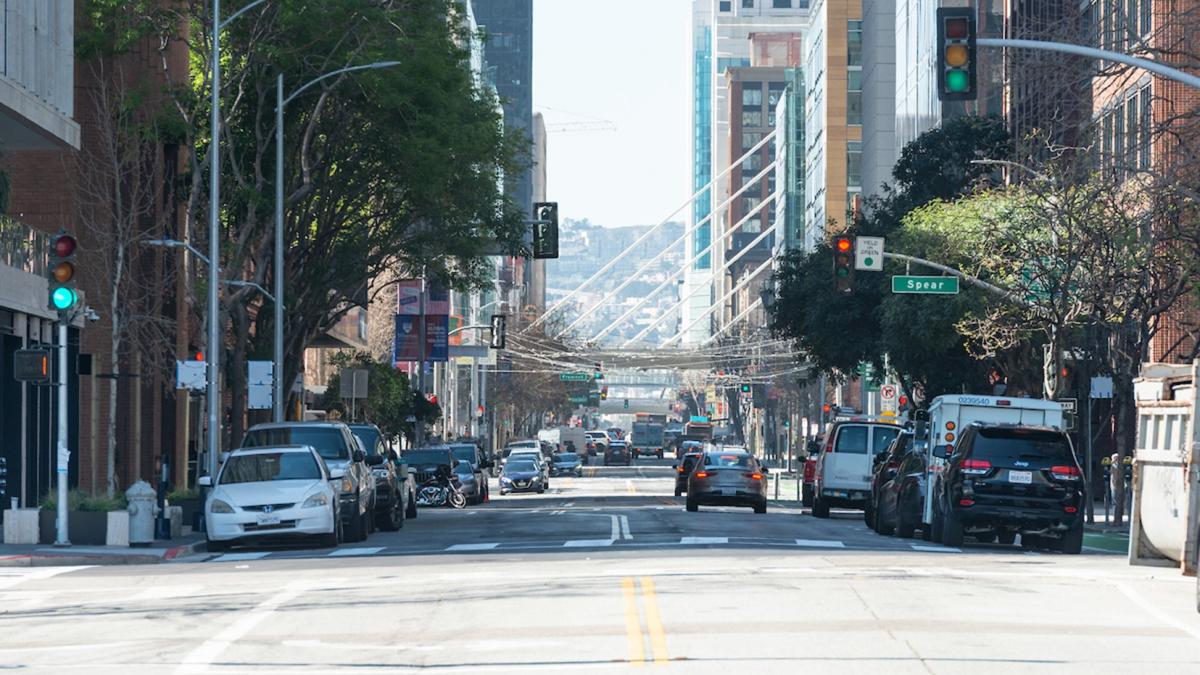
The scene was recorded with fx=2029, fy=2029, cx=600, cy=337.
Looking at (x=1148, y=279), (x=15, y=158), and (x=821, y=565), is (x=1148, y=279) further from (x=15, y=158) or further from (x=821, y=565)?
(x=15, y=158)

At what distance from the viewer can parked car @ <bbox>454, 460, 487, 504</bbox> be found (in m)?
56.0

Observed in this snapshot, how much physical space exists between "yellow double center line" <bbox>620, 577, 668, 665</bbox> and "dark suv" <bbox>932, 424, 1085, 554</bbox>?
33.6ft

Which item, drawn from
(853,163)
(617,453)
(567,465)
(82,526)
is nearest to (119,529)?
(82,526)

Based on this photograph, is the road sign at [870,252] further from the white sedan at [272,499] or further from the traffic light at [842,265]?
the white sedan at [272,499]

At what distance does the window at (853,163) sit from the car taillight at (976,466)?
10020cm

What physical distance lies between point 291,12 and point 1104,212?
18.4 meters

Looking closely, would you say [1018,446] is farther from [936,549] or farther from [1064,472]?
[936,549]

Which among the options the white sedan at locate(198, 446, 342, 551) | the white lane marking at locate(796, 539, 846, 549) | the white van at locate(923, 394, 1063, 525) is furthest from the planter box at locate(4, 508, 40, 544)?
the white van at locate(923, 394, 1063, 525)

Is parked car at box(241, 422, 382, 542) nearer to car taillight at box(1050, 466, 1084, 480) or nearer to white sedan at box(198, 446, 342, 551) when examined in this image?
white sedan at box(198, 446, 342, 551)

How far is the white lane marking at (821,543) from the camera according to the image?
29.1 m

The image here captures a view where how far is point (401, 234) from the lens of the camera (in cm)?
5166

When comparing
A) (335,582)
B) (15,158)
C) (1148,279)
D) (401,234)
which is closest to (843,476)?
(1148,279)

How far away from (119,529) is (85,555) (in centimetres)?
216

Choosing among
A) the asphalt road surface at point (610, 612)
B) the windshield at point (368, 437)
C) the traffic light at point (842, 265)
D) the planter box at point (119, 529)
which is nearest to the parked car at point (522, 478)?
the traffic light at point (842, 265)
